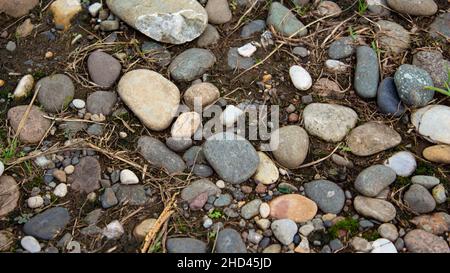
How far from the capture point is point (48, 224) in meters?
2.44

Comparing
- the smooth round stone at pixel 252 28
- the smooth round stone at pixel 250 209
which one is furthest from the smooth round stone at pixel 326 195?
the smooth round stone at pixel 252 28

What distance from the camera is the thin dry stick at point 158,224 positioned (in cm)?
240

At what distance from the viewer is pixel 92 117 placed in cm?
281

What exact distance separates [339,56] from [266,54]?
439mm

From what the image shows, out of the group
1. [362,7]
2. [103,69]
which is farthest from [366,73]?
[103,69]

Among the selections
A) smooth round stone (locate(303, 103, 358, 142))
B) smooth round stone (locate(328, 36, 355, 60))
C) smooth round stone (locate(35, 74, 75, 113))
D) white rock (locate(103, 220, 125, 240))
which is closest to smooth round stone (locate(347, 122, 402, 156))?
smooth round stone (locate(303, 103, 358, 142))

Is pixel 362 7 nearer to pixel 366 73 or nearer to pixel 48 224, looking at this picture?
pixel 366 73

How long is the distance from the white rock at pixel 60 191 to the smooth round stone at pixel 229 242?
826mm

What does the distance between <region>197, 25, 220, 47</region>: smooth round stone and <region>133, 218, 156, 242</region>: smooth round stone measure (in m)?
1.17

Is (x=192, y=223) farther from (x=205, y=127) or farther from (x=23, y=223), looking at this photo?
(x=23, y=223)

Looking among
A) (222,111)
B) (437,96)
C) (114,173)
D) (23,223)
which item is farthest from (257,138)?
(23,223)

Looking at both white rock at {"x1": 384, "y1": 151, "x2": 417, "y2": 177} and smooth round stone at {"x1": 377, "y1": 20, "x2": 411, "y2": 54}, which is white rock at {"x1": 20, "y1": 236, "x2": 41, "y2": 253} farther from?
smooth round stone at {"x1": 377, "y1": 20, "x2": 411, "y2": 54}

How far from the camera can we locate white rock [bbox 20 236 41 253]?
238 cm

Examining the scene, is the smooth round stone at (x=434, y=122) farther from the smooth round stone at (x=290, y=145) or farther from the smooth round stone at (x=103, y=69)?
the smooth round stone at (x=103, y=69)
